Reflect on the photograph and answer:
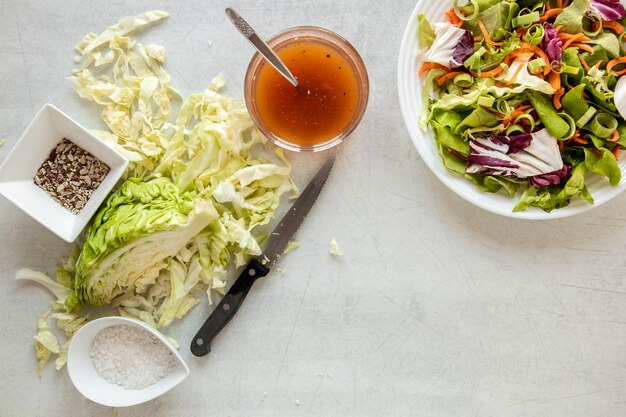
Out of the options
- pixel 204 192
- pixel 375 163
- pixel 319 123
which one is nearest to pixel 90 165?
pixel 204 192

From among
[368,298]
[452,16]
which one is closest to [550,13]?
[452,16]

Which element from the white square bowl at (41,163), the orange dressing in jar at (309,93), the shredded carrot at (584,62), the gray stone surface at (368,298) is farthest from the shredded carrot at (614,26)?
the white square bowl at (41,163)

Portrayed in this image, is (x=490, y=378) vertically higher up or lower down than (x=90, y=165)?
lower down

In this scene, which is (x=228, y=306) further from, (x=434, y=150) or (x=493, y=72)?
(x=493, y=72)

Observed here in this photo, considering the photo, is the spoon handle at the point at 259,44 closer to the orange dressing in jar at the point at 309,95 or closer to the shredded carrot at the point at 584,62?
the orange dressing in jar at the point at 309,95

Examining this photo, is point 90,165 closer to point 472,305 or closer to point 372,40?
point 372,40

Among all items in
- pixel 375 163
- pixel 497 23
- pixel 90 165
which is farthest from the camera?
pixel 375 163

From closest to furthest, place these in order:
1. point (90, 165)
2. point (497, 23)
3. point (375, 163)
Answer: point (497, 23) → point (90, 165) → point (375, 163)
